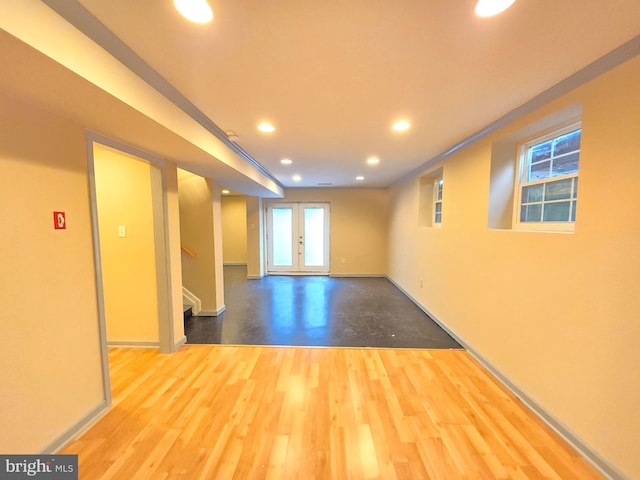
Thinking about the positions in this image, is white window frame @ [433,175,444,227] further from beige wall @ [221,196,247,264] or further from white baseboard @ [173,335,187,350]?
beige wall @ [221,196,247,264]

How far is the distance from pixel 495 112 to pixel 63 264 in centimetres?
351

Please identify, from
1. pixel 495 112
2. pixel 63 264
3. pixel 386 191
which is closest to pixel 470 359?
pixel 495 112

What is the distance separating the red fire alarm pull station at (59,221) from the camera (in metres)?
1.63

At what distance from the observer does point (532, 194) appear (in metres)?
2.33

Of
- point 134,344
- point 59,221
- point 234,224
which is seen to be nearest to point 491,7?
point 59,221

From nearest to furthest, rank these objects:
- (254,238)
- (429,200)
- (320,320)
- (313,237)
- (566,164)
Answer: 1. (566,164)
2. (320,320)
3. (429,200)
4. (254,238)
5. (313,237)

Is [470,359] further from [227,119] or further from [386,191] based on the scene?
[386,191]

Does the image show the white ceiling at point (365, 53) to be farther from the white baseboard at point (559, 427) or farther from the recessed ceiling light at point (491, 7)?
the white baseboard at point (559, 427)

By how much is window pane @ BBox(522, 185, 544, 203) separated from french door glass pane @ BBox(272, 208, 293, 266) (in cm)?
554

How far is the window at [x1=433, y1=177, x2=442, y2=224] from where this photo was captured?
4.36 m

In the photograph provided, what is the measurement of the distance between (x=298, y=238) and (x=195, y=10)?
6.22 m

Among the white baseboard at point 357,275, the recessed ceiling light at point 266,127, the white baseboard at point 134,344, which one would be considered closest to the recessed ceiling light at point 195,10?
the recessed ceiling light at point 266,127

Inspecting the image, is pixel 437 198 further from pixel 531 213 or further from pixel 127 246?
pixel 127 246

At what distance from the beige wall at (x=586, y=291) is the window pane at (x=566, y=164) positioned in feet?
1.08
